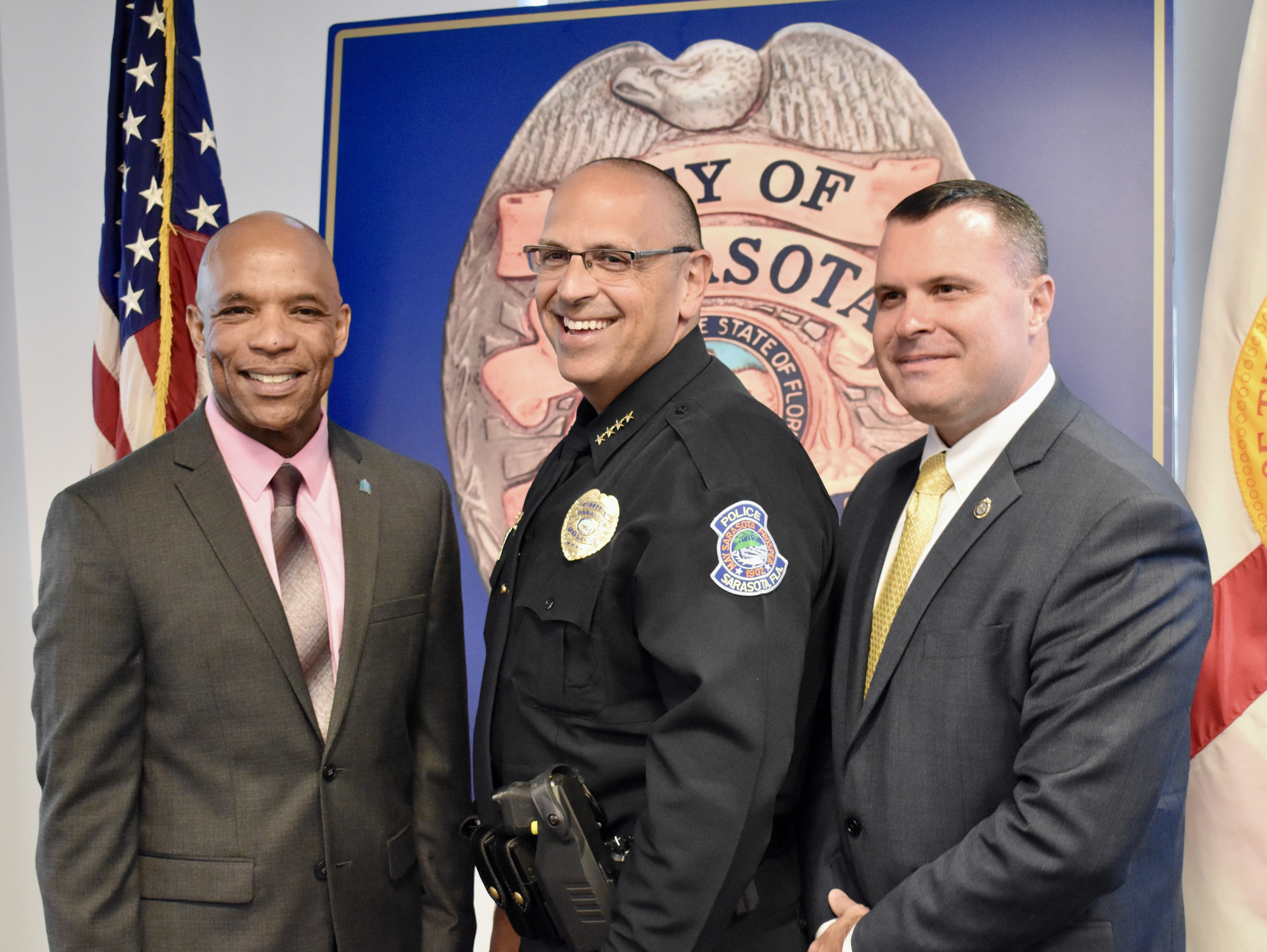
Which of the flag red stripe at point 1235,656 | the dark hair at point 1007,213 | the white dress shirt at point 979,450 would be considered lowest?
the flag red stripe at point 1235,656

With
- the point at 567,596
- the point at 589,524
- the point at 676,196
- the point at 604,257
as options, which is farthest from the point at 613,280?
the point at 567,596

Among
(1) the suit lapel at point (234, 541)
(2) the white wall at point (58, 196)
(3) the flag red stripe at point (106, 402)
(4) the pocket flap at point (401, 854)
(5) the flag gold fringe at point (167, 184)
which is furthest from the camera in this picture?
(2) the white wall at point (58, 196)

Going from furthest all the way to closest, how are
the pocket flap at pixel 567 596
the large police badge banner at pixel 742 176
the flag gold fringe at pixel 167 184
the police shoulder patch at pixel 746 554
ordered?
the flag gold fringe at pixel 167 184 < the large police badge banner at pixel 742 176 < the pocket flap at pixel 567 596 < the police shoulder patch at pixel 746 554

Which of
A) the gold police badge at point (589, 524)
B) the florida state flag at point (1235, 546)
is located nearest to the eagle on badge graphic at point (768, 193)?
the florida state flag at point (1235, 546)

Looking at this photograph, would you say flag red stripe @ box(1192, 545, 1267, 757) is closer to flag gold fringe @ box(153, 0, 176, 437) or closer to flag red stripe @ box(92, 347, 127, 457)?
flag gold fringe @ box(153, 0, 176, 437)

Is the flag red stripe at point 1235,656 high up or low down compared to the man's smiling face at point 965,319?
down

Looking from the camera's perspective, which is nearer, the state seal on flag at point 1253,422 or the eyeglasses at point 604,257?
the eyeglasses at point 604,257

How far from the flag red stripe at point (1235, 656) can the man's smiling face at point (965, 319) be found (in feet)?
2.80

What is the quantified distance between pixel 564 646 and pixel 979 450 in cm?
68

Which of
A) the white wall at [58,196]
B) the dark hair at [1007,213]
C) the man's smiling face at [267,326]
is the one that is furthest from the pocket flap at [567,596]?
the white wall at [58,196]

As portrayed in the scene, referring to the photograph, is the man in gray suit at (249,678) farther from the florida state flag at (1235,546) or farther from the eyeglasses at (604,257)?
the florida state flag at (1235,546)

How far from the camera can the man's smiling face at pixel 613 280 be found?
168 centimetres

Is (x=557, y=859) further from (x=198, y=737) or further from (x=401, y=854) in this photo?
(x=198, y=737)

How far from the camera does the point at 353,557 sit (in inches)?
69.8
